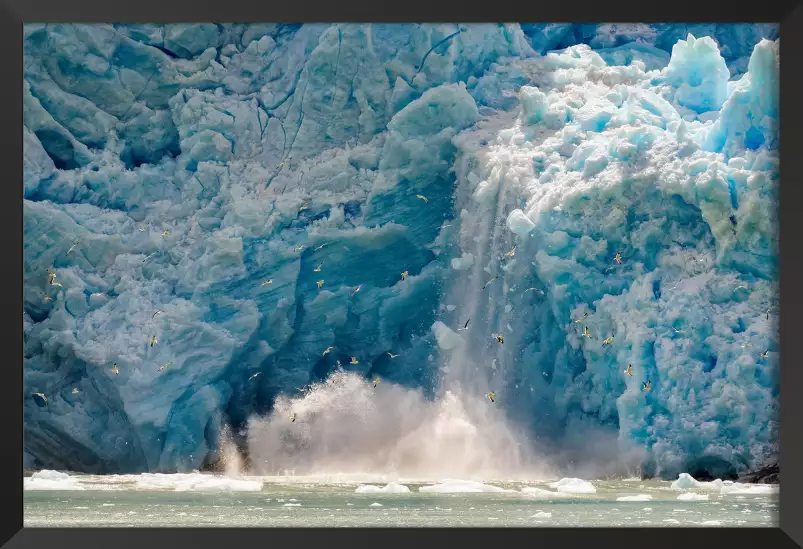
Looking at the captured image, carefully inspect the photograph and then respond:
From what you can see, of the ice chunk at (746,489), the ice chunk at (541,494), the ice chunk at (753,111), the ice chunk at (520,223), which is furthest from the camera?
the ice chunk at (520,223)

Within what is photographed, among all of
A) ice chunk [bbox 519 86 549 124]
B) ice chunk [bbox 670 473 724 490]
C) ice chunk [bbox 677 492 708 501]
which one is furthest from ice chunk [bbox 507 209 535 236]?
ice chunk [bbox 677 492 708 501]

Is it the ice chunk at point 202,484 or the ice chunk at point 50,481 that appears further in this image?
the ice chunk at point 202,484

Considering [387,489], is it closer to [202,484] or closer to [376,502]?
[376,502]

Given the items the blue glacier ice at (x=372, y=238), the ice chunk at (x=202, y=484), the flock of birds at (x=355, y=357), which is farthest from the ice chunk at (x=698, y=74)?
the ice chunk at (x=202, y=484)

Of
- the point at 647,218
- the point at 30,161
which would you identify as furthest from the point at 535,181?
the point at 30,161

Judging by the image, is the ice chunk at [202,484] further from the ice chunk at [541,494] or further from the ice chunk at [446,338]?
the ice chunk at [541,494]

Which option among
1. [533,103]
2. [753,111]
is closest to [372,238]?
[533,103]

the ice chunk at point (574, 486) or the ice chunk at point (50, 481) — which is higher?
the ice chunk at point (50, 481)

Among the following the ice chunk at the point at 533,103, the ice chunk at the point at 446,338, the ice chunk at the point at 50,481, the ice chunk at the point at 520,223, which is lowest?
the ice chunk at the point at 50,481
